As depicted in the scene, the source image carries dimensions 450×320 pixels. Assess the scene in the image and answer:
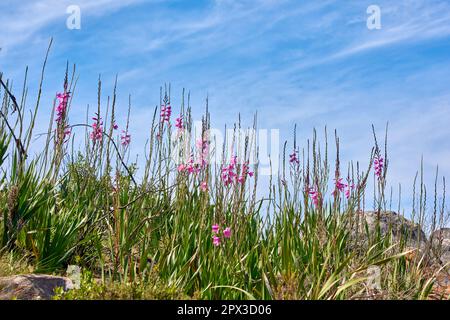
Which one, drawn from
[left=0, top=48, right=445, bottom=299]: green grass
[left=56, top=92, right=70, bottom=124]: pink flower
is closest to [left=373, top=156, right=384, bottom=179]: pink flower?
[left=0, top=48, right=445, bottom=299]: green grass

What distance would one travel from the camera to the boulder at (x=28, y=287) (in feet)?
17.5

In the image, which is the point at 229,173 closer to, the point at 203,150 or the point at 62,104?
the point at 203,150

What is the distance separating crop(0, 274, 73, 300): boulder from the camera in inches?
211

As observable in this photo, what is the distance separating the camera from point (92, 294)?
4.54 meters

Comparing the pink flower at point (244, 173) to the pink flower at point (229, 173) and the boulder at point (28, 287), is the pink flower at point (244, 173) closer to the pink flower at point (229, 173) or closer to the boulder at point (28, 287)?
the pink flower at point (229, 173)

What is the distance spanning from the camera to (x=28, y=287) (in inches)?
212

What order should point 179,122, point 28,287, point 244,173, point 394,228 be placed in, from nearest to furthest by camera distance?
point 28,287 < point 244,173 < point 179,122 < point 394,228

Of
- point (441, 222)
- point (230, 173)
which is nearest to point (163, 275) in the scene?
point (230, 173)

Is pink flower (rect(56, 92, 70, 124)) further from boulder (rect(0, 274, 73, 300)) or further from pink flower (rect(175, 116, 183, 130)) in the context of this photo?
boulder (rect(0, 274, 73, 300))

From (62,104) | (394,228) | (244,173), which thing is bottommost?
(394,228)

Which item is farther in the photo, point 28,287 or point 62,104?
point 62,104

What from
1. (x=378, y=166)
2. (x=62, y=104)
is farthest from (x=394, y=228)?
(x=62, y=104)
